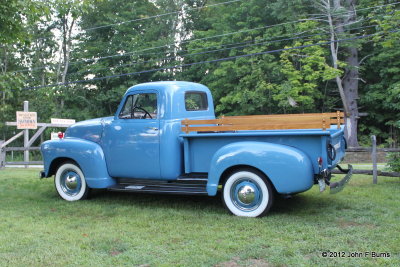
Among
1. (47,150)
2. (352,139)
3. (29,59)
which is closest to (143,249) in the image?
(47,150)

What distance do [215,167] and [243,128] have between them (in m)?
0.70

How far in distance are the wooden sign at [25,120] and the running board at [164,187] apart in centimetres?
996

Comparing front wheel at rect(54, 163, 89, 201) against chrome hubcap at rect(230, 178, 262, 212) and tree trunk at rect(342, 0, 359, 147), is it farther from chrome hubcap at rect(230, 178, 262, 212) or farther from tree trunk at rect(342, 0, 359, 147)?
tree trunk at rect(342, 0, 359, 147)

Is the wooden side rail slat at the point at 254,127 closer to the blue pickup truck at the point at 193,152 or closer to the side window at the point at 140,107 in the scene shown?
the blue pickup truck at the point at 193,152

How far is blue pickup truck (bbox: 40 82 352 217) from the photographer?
A: 5.37 m

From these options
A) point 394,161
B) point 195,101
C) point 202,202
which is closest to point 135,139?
point 195,101

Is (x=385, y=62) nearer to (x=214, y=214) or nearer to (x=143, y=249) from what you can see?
(x=214, y=214)

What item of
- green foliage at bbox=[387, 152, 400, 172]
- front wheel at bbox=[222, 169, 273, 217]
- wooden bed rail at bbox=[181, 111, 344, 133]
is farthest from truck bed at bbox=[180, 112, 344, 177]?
green foliage at bbox=[387, 152, 400, 172]

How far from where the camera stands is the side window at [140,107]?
21.9 ft

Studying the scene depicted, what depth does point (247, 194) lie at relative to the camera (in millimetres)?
5656

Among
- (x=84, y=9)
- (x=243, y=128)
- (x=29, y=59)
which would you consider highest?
(x=29, y=59)

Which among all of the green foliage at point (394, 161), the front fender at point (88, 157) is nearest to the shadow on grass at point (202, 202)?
the front fender at point (88, 157)

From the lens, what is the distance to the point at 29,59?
31938mm

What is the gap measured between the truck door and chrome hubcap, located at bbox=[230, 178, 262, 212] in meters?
1.42
